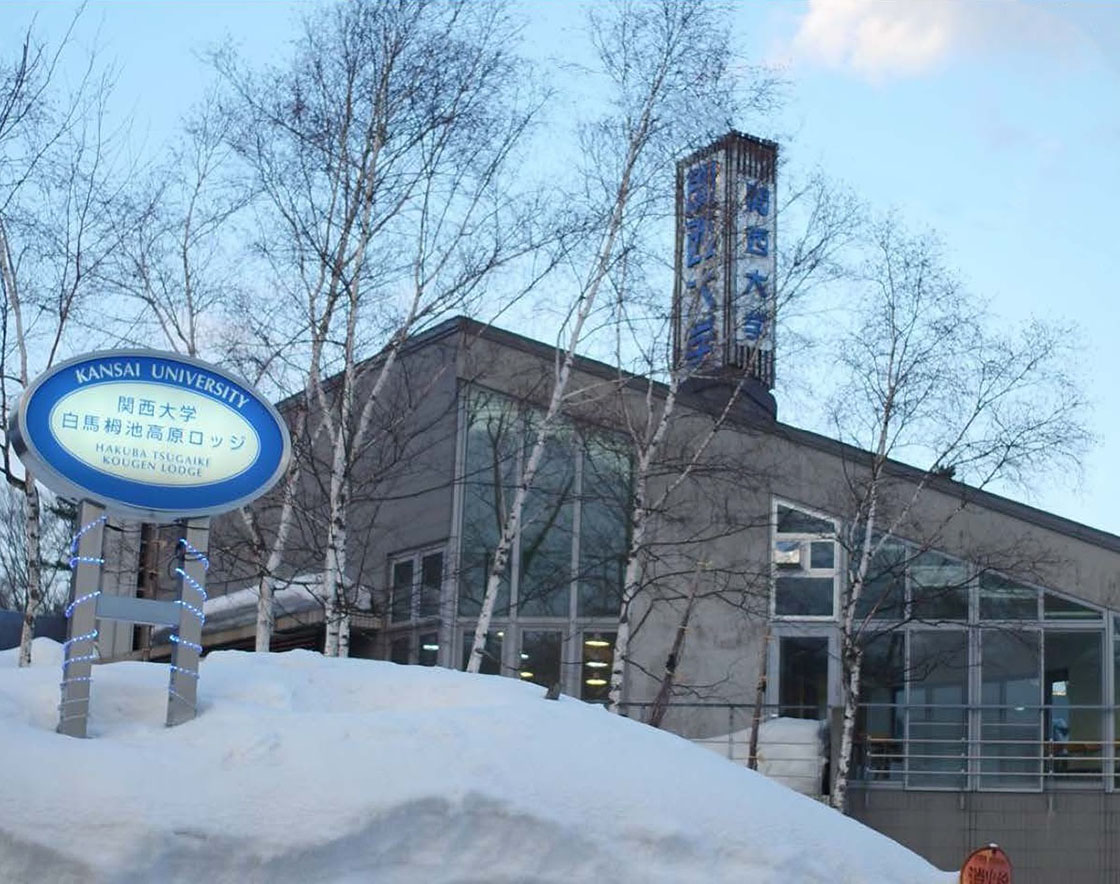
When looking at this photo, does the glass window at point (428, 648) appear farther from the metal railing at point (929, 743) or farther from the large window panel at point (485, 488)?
the metal railing at point (929, 743)

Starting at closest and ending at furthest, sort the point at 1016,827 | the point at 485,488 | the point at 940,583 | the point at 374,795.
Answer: the point at 374,795
the point at 1016,827
the point at 940,583
the point at 485,488

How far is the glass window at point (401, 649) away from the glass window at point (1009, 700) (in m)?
8.14

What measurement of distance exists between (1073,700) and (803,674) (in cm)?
375

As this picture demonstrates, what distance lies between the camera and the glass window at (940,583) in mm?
22453

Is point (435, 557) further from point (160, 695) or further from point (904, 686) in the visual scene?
point (160, 695)

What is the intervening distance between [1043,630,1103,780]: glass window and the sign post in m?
15.0

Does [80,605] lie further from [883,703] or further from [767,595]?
[883,703]

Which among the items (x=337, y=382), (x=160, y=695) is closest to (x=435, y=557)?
(x=337, y=382)

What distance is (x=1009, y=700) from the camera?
22359 mm

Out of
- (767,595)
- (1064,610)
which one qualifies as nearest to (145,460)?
(767,595)

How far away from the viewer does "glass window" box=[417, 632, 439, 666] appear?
22881 mm

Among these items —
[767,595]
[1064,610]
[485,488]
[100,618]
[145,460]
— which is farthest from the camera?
[485,488]

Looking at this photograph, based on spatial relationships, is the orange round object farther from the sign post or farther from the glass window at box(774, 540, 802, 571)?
the glass window at box(774, 540, 802, 571)

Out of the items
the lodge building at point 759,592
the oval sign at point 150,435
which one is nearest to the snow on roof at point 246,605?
the lodge building at point 759,592
